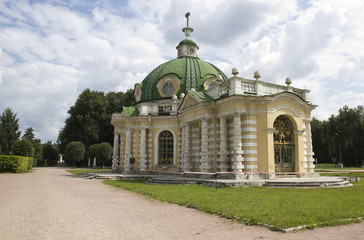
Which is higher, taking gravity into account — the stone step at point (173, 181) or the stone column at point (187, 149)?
the stone column at point (187, 149)

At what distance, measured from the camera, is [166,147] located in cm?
2769

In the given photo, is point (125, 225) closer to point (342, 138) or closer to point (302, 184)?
point (302, 184)

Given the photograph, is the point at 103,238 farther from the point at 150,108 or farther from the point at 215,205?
the point at 150,108

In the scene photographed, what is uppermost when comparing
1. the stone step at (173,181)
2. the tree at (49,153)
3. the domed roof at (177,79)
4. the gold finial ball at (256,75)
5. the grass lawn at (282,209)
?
the domed roof at (177,79)

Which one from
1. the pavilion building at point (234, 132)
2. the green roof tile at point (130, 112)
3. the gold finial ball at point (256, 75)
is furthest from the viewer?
the green roof tile at point (130, 112)

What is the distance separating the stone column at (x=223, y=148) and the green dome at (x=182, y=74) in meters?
9.11

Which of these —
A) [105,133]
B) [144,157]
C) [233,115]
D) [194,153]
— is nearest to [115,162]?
[144,157]

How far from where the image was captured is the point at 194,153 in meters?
23.0

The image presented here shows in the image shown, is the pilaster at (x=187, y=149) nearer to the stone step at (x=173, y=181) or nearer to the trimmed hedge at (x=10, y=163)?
the stone step at (x=173, y=181)

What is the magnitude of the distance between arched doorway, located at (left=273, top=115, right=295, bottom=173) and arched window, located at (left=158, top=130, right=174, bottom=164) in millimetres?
10833

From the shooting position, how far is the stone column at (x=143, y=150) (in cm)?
2745

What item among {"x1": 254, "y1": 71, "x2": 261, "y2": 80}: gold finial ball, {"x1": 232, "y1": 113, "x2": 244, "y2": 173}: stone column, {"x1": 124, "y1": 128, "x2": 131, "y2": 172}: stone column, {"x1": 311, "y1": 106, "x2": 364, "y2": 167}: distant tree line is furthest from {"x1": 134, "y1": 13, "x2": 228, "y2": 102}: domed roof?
{"x1": 311, "y1": 106, "x2": 364, "y2": 167}: distant tree line

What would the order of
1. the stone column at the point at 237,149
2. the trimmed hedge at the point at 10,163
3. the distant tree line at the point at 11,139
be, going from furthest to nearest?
the distant tree line at the point at 11,139
the trimmed hedge at the point at 10,163
the stone column at the point at 237,149

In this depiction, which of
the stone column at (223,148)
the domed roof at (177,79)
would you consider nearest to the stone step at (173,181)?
the stone column at (223,148)
